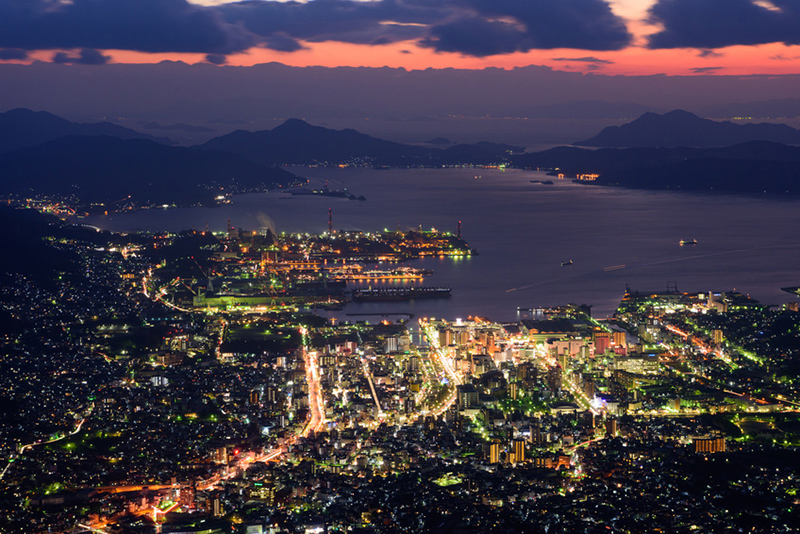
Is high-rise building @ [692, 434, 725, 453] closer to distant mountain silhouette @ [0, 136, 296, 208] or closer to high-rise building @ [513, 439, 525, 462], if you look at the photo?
high-rise building @ [513, 439, 525, 462]

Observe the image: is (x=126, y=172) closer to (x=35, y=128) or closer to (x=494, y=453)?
(x=35, y=128)

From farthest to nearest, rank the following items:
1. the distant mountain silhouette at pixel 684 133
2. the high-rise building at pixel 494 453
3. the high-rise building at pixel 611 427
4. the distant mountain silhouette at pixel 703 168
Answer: the distant mountain silhouette at pixel 684 133 < the distant mountain silhouette at pixel 703 168 < the high-rise building at pixel 611 427 < the high-rise building at pixel 494 453

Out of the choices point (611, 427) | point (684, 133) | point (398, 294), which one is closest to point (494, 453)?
point (611, 427)

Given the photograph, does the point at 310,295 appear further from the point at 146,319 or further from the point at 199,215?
the point at 199,215

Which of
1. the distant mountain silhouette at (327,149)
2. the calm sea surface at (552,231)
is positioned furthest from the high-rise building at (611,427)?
the distant mountain silhouette at (327,149)

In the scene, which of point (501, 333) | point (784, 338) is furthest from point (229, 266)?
point (784, 338)

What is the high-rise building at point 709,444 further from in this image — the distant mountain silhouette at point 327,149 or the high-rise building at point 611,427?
A: the distant mountain silhouette at point 327,149

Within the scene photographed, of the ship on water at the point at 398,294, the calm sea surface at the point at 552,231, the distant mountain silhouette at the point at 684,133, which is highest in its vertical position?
the distant mountain silhouette at the point at 684,133

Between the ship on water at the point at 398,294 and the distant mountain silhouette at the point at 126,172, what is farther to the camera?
the distant mountain silhouette at the point at 126,172
